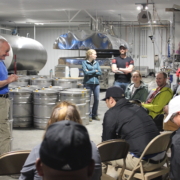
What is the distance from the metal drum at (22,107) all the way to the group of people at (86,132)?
1417 millimetres

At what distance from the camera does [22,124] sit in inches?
289

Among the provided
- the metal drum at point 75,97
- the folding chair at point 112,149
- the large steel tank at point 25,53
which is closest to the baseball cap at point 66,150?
the folding chair at point 112,149

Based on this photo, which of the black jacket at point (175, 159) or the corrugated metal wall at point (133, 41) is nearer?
the black jacket at point (175, 159)

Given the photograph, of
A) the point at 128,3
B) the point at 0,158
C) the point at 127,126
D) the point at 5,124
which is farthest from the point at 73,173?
the point at 128,3

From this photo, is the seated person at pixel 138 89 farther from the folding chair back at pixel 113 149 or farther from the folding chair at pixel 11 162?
the folding chair at pixel 11 162

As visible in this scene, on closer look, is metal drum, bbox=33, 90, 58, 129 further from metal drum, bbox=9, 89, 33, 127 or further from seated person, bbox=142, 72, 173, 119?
seated person, bbox=142, 72, 173, 119

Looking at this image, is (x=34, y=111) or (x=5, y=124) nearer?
(x=5, y=124)

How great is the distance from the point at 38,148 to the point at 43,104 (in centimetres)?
500

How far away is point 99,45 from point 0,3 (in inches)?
166

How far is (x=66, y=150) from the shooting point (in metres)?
1.09

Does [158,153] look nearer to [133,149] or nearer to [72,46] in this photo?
[133,149]

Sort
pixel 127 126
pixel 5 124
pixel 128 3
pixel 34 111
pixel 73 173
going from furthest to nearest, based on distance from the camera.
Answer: pixel 128 3 < pixel 34 111 < pixel 5 124 < pixel 127 126 < pixel 73 173

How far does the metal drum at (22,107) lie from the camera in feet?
23.5

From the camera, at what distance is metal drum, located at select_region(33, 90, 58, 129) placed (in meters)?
7.07
